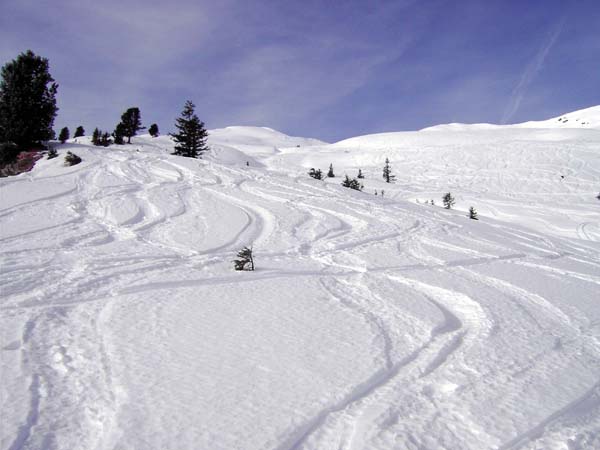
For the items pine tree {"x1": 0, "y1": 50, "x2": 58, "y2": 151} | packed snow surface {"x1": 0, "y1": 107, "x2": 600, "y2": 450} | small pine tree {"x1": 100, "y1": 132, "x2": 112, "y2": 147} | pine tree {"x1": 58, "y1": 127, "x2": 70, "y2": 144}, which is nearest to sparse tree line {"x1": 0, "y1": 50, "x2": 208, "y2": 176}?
pine tree {"x1": 0, "y1": 50, "x2": 58, "y2": 151}

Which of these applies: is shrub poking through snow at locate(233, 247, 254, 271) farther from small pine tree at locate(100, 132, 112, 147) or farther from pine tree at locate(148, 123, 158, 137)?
pine tree at locate(148, 123, 158, 137)

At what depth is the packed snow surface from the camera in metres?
1.88

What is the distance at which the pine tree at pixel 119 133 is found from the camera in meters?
25.4

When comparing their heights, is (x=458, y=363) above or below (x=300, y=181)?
below

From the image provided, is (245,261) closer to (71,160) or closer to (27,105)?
(71,160)

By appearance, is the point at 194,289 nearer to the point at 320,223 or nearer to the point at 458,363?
the point at 458,363

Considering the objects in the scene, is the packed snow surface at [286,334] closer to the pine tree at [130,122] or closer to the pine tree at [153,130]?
the pine tree at [130,122]

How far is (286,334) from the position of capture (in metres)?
2.88

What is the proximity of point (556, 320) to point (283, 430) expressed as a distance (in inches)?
115

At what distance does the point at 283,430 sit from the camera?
6.01ft

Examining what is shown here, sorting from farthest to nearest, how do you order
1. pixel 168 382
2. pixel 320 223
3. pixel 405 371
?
pixel 320 223 < pixel 405 371 < pixel 168 382

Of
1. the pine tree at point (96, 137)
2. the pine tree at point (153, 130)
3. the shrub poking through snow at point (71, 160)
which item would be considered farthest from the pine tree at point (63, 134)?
the shrub poking through snow at point (71, 160)

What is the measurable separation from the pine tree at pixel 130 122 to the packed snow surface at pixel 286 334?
21.6 m

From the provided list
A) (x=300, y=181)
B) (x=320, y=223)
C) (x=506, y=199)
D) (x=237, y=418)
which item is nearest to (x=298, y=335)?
(x=237, y=418)
